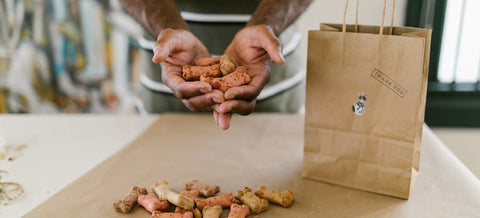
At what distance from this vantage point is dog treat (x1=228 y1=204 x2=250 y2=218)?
0.90 meters

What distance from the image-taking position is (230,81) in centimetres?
100

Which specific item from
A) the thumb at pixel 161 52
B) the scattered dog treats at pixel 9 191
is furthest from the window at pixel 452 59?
the scattered dog treats at pixel 9 191

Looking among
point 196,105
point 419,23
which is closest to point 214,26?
point 196,105

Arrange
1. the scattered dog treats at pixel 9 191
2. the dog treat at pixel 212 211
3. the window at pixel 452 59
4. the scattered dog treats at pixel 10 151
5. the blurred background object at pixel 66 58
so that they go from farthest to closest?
the blurred background object at pixel 66 58 → the window at pixel 452 59 → the scattered dog treats at pixel 10 151 → the scattered dog treats at pixel 9 191 → the dog treat at pixel 212 211

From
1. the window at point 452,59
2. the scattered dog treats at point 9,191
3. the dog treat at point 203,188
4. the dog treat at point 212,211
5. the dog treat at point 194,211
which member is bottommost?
the scattered dog treats at point 9,191

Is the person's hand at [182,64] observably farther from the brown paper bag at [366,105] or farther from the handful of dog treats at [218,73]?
the brown paper bag at [366,105]

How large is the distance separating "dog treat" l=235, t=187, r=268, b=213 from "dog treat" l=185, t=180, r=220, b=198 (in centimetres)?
5

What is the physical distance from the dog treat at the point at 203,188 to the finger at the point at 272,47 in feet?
0.93

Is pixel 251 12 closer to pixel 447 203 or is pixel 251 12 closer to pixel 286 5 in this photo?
pixel 286 5

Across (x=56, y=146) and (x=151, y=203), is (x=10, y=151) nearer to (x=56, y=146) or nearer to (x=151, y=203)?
(x=56, y=146)

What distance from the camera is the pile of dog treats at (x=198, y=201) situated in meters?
0.91

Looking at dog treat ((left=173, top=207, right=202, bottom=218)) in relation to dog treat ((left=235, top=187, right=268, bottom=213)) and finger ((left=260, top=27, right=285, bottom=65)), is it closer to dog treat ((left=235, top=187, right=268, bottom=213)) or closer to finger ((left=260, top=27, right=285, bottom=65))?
dog treat ((left=235, top=187, right=268, bottom=213))

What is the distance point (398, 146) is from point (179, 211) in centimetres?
44

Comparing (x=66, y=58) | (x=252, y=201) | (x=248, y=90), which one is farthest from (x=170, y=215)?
(x=66, y=58)
